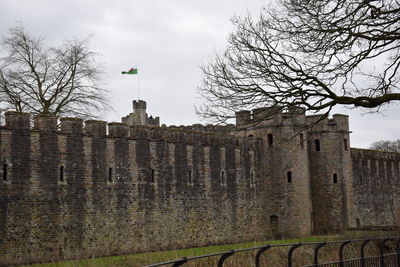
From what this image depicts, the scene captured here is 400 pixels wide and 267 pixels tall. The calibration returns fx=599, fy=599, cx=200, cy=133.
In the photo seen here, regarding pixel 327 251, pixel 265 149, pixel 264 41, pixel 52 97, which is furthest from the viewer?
pixel 265 149

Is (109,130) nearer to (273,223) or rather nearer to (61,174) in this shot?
(61,174)

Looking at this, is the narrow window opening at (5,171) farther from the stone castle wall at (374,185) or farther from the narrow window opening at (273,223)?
the stone castle wall at (374,185)

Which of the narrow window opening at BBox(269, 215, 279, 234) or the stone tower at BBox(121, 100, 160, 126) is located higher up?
the stone tower at BBox(121, 100, 160, 126)

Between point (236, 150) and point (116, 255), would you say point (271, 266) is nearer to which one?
point (116, 255)

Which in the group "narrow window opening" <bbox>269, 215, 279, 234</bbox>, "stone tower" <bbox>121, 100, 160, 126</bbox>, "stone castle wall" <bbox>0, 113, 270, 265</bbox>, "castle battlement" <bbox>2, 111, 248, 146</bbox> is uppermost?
"stone tower" <bbox>121, 100, 160, 126</bbox>

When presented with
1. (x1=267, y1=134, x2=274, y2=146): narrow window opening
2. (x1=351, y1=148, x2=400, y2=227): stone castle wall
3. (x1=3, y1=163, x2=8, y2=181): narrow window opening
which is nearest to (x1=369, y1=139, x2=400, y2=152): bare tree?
(x1=351, y1=148, x2=400, y2=227): stone castle wall

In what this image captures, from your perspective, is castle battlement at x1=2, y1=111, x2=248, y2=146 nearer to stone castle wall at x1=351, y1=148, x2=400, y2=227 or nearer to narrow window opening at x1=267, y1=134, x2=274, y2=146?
narrow window opening at x1=267, y1=134, x2=274, y2=146

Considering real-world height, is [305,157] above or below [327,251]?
above

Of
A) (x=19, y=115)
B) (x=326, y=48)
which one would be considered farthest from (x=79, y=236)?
(x=326, y=48)

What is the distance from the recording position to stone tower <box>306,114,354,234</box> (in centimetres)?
3180

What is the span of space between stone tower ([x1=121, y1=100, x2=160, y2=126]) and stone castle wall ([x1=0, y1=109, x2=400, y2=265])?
435 inches

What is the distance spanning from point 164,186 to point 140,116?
71.1 ft

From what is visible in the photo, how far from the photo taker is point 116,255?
22.1 m

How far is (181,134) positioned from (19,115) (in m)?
8.26
